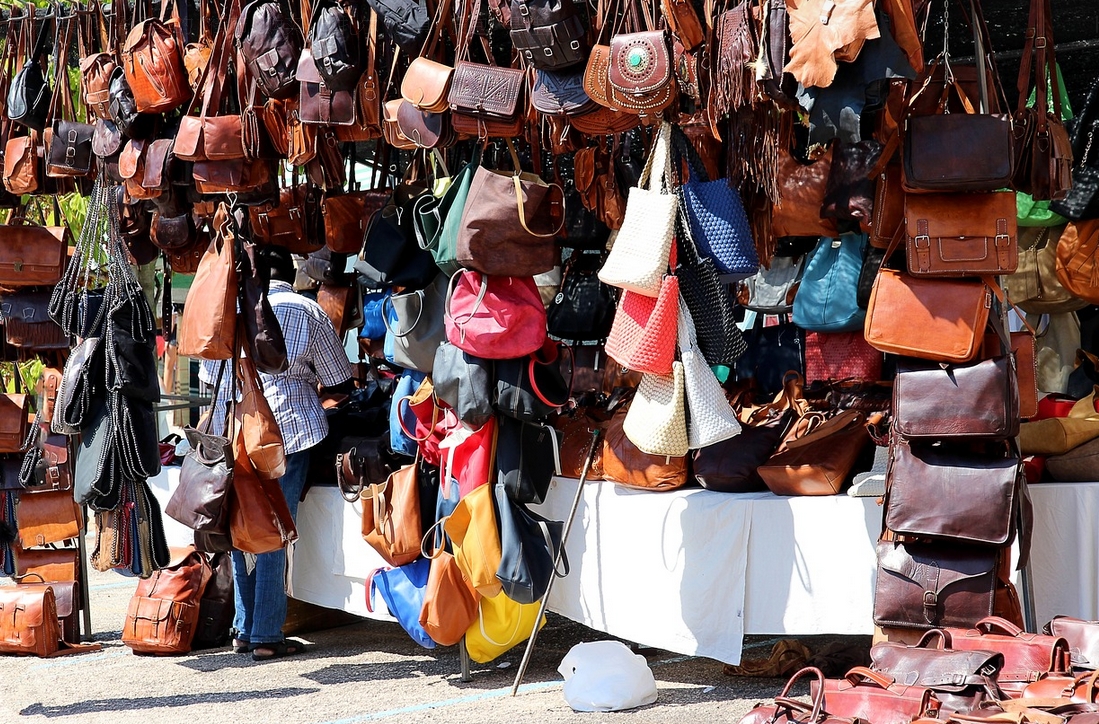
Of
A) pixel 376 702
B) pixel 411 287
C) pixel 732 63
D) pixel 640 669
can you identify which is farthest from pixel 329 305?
pixel 732 63

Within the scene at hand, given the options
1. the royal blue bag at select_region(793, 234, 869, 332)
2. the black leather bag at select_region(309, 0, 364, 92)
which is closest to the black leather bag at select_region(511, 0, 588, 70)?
the black leather bag at select_region(309, 0, 364, 92)

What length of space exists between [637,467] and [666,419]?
0.60 m

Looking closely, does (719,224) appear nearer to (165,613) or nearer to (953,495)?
(953,495)

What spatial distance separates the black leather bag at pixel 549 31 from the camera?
13.2ft

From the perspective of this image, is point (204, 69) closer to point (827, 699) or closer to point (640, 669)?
point (640, 669)

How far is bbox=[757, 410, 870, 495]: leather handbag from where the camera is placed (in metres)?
4.55

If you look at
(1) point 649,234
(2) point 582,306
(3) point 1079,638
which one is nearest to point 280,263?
(2) point 582,306

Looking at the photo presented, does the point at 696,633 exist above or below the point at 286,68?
below

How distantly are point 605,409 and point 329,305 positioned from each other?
2087 mm

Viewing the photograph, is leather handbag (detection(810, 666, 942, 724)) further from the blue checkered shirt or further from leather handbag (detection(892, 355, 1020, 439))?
the blue checkered shirt

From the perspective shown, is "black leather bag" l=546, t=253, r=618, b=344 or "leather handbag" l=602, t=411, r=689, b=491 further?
"black leather bag" l=546, t=253, r=618, b=344

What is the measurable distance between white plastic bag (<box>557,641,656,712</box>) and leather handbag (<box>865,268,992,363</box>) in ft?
5.29

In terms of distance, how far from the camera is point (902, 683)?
3.06 metres

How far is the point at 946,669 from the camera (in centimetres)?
299
